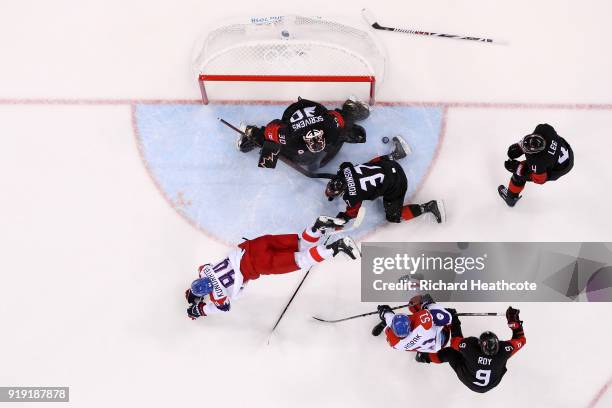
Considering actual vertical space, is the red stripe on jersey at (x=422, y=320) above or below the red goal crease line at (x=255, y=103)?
below

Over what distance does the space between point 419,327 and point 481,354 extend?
0.54m

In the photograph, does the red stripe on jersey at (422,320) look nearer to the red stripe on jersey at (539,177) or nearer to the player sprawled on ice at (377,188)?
the player sprawled on ice at (377,188)

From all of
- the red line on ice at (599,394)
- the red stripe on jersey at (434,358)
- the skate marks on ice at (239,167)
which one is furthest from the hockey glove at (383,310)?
the red line on ice at (599,394)

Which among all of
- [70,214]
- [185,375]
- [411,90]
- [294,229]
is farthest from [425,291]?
[70,214]

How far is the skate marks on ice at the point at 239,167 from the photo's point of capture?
5.37m

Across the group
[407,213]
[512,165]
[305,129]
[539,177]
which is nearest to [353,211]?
[407,213]

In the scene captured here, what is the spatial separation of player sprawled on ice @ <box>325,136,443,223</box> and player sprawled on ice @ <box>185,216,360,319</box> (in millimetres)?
294

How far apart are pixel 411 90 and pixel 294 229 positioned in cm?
177

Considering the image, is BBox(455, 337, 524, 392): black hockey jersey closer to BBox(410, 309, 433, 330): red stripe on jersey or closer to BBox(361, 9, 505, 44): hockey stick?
BBox(410, 309, 433, 330): red stripe on jersey

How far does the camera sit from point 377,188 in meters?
4.80

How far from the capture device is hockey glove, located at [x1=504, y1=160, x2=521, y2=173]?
5004 millimetres

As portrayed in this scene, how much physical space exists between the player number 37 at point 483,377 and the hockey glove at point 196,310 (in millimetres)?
2318

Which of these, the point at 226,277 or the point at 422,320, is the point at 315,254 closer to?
the point at 226,277

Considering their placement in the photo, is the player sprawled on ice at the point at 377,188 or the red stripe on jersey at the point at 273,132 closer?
the player sprawled on ice at the point at 377,188
